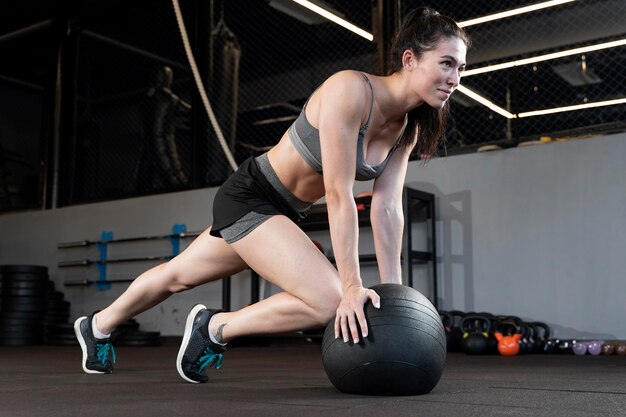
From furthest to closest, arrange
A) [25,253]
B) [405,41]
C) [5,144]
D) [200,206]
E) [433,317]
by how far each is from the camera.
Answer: [5,144] → [25,253] → [200,206] → [405,41] → [433,317]

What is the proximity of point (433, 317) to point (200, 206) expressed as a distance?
4.21 meters

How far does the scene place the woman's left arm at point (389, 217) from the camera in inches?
79.7

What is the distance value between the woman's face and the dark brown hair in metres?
0.02

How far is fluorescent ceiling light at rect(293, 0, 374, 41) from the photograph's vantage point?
562cm

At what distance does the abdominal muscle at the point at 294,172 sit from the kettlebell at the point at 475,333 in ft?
6.76

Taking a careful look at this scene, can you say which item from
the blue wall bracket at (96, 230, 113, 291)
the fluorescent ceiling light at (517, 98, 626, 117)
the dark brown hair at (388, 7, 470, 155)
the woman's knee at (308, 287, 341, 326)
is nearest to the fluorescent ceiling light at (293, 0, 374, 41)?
the fluorescent ceiling light at (517, 98, 626, 117)

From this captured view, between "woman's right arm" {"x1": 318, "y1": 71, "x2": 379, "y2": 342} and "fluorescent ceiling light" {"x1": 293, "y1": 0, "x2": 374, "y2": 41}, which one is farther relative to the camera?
"fluorescent ceiling light" {"x1": 293, "y1": 0, "x2": 374, "y2": 41}

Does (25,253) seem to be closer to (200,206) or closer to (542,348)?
(200,206)

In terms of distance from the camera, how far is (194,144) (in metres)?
5.93

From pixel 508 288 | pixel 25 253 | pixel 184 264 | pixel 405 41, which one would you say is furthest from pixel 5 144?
pixel 405 41

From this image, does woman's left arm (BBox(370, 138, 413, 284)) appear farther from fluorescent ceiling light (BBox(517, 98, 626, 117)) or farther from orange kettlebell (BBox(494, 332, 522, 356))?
fluorescent ceiling light (BBox(517, 98, 626, 117))

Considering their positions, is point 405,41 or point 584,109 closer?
point 405,41

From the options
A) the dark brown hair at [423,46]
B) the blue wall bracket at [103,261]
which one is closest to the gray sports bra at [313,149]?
the dark brown hair at [423,46]

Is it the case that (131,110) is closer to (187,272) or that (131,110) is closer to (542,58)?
(542,58)
